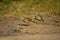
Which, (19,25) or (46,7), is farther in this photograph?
(46,7)

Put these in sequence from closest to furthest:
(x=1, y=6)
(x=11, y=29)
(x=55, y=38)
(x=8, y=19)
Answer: (x=55, y=38), (x=11, y=29), (x=8, y=19), (x=1, y=6)

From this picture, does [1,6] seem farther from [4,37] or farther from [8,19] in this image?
[4,37]

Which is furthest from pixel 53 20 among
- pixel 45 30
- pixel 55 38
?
pixel 55 38

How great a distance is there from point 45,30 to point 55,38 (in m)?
0.42

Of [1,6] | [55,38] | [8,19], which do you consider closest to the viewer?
[55,38]

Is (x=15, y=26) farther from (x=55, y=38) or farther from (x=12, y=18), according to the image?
(x=55, y=38)

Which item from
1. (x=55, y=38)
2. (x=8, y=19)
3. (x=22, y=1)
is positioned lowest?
(x=55, y=38)

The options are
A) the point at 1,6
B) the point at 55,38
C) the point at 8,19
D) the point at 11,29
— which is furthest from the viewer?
the point at 1,6

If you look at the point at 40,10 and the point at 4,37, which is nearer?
the point at 4,37

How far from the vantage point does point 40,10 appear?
Result: 544cm

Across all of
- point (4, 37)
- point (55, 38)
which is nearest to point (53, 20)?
point (55, 38)

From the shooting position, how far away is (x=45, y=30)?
4762mm

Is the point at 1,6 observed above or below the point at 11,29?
above

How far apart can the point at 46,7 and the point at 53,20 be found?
54 cm
